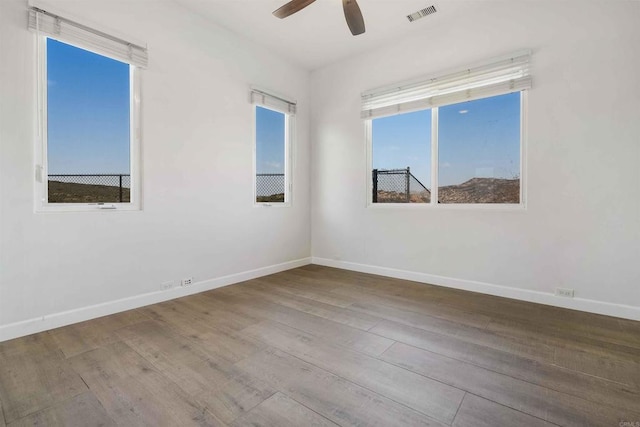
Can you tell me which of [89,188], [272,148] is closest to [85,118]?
[89,188]

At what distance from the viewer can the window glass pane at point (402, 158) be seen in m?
3.79

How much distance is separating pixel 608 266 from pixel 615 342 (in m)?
0.82

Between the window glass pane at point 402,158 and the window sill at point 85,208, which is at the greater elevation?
the window glass pane at point 402,158

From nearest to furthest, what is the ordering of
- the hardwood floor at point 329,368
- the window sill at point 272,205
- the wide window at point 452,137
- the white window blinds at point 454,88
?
the hardwood floor at point 329,368 → the white window blinds at point 454,88 → the wide window at point 452,137 → the window sill at point 272,205

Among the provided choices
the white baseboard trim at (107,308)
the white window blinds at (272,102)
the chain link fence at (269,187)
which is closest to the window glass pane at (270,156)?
the chain link fence at (269,187)

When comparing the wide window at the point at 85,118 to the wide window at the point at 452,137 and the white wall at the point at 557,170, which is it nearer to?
the wide window at the point at 452,137

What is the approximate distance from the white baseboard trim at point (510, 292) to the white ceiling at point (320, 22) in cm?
299

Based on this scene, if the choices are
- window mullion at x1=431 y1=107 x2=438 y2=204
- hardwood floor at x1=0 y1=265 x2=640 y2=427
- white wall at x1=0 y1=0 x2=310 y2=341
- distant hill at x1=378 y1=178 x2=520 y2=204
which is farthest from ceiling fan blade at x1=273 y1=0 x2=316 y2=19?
hardwood floor at x1=0 y1=265 x2=640 y2=427

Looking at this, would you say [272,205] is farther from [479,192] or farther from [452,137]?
[479,192]

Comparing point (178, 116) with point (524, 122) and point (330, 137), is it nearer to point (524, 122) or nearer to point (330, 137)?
point (330, 137)

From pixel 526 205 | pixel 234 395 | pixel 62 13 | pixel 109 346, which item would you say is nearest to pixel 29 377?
pixel 109 346

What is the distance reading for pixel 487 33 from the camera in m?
3.20

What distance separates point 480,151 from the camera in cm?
338

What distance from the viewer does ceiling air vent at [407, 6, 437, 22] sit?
322 cm
